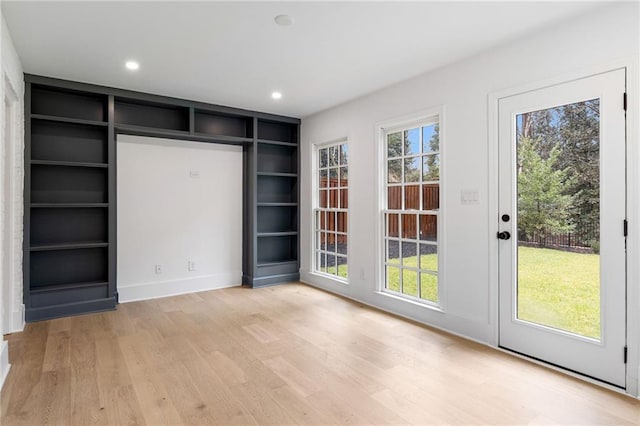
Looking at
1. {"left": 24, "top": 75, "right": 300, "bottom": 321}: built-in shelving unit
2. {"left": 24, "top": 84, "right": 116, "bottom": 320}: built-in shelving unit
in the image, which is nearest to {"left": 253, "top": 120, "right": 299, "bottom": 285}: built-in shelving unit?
{"left": 24, "top": 75, "right": 300, "bottom": 321}: built-in shelving unit

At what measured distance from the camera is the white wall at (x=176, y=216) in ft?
15.0

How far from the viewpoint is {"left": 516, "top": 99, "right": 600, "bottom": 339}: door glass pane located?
100.0 inches

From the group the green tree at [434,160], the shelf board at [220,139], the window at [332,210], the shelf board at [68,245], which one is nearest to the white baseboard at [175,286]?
the shelf board at [68,245]

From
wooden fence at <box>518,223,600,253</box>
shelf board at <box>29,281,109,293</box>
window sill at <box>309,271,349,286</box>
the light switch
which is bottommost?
window sill at <box>309,271,349,286</box>

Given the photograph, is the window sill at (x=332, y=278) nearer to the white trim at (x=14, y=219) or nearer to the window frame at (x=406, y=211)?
the window frame at (x=406, y=211)

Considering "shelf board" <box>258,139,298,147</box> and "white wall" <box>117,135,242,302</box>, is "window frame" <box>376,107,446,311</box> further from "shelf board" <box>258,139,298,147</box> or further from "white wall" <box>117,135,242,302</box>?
"white wall" <box>117,135,242,302</box>

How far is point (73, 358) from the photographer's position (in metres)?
2.86

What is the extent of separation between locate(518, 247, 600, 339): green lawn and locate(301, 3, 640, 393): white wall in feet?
0.73

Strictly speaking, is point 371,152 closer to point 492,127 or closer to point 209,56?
point 492,127

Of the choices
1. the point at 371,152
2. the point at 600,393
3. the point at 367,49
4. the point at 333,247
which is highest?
the point at 367,49

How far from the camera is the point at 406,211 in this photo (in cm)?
398

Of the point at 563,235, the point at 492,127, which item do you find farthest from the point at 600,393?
the point at 492,127

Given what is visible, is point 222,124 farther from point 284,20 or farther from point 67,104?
point 284,20

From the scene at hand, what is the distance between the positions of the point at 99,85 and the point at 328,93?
2.55 meters
